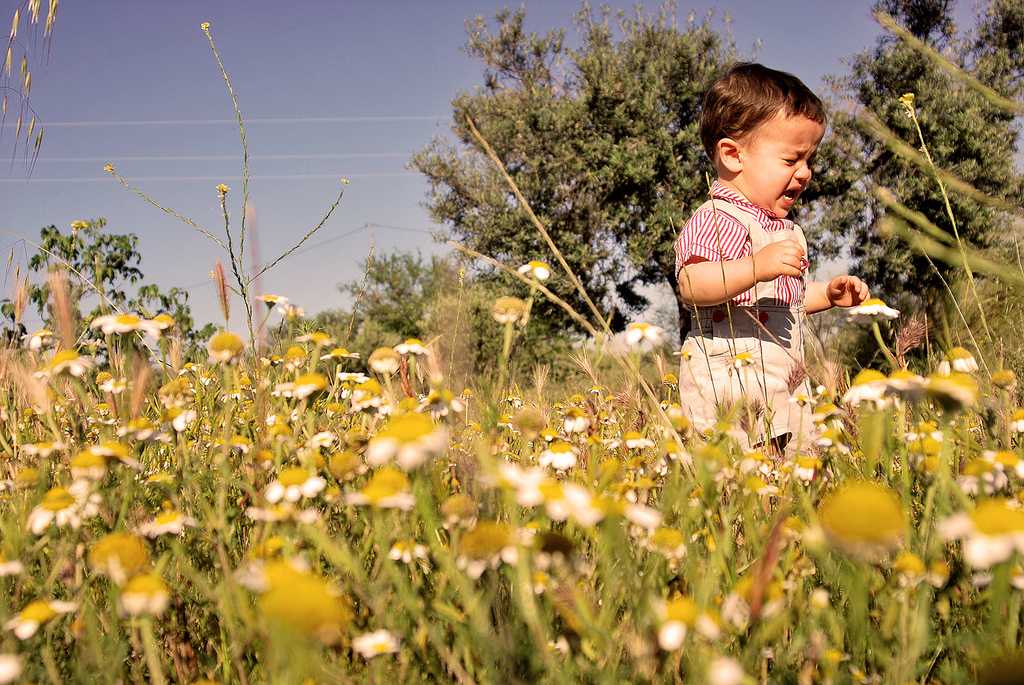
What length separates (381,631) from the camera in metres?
0.99

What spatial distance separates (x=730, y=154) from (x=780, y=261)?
3.71ft

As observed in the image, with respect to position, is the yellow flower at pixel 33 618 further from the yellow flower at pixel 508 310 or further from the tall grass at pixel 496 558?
the yellow flower at pixel 508 310

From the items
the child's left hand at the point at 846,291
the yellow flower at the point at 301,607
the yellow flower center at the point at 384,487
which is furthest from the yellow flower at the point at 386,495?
the child's left hand at the point at 846,291

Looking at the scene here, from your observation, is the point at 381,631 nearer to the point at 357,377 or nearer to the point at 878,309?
the point at 357,377

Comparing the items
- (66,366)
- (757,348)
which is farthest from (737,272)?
(66,366)

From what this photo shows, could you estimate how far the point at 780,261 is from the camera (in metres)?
2.32

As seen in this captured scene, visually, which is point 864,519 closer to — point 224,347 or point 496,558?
point 496,558

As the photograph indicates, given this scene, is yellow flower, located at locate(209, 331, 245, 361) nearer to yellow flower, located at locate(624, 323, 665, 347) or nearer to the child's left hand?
yellow flower, located at locate(624, 323, 665, 347)

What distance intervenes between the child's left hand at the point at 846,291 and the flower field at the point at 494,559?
0.93 metres

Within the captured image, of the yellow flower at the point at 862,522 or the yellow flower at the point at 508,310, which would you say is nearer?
the yellow flower at the point at 862,522

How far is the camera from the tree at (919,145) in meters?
11.6

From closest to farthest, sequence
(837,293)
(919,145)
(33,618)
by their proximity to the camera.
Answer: (33,618), (837,293), (919,145)

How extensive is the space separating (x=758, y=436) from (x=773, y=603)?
1.02 meters

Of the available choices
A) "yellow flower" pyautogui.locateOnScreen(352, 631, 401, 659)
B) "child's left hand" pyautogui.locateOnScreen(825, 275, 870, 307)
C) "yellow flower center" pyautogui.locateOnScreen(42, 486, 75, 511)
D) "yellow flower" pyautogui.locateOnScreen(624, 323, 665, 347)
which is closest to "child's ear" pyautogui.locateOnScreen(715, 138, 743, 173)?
"child's left hand" pyautogui.locateOnScreen(825, 275, 870, 307)
